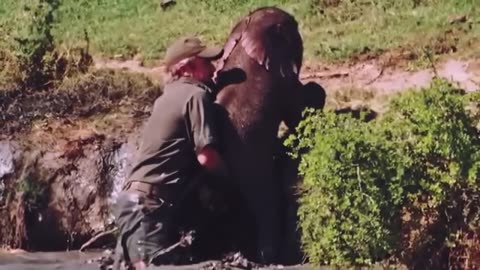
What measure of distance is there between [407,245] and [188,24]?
728 cm

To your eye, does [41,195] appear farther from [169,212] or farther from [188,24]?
[188,24]

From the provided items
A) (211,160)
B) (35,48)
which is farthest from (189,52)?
(35,48)

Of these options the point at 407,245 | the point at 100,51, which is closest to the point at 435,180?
the point at 407,245

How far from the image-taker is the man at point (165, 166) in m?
9.92

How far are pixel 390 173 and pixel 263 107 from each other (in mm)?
1827

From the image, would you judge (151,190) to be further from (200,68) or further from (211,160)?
(200,68)

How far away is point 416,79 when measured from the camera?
13180 mm

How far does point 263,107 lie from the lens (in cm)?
1066

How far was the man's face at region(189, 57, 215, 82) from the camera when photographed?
10.3 meters

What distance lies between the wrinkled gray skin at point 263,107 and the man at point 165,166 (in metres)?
0.33

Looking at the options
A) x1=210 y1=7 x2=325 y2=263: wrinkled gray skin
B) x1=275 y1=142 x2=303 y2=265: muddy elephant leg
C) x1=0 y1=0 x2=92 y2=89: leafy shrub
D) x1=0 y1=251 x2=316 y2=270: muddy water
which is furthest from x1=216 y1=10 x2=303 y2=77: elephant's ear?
x1=0 y1=0 x2=92 y2=89: leafy shrub

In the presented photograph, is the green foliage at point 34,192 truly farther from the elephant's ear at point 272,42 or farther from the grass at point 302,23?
the grass at point 302,23

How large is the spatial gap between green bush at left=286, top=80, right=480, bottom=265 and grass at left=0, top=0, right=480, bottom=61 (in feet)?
15.6

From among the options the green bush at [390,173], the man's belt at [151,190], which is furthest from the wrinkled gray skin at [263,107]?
the green bush at [390,173]
